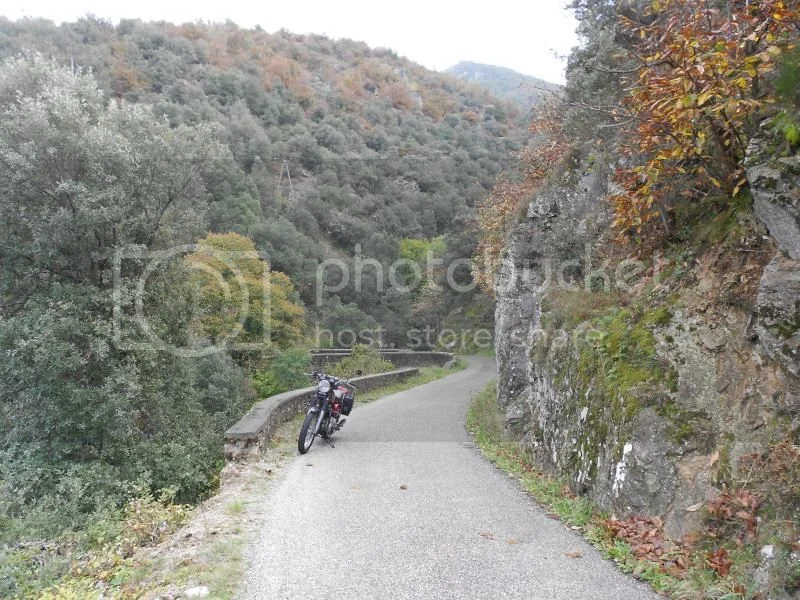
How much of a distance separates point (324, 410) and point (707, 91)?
6995 mm

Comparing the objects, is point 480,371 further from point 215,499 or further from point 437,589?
point 437,589

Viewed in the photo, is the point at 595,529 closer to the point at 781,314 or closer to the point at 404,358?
the point at 781,314

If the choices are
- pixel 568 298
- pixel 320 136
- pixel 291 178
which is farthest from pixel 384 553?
pixel 320 136

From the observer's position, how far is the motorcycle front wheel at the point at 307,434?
8875mm

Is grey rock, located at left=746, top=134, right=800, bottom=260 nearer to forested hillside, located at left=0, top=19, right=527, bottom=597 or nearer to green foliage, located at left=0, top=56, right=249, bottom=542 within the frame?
forested hillside, located at left=0, top=19, right=527, bottom=597

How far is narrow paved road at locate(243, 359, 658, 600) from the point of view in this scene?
3.99m

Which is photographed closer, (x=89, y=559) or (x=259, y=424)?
(x=89, y=559)

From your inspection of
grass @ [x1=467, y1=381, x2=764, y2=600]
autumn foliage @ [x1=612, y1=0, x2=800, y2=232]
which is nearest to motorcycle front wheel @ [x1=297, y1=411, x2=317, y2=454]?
grass @ [x1=467, y1=381, x2=764, y2=600]

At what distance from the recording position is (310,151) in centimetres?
7025

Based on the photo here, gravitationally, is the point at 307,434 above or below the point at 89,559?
above

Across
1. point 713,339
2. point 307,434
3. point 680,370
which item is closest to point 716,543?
point 680,370

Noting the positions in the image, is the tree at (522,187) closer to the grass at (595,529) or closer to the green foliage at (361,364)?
the grass at (595,529)

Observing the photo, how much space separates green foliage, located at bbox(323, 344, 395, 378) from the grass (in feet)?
56.3

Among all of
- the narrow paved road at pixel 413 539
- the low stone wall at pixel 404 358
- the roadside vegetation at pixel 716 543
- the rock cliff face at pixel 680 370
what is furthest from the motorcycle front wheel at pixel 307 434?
the low stone wall at pixel 404 358
